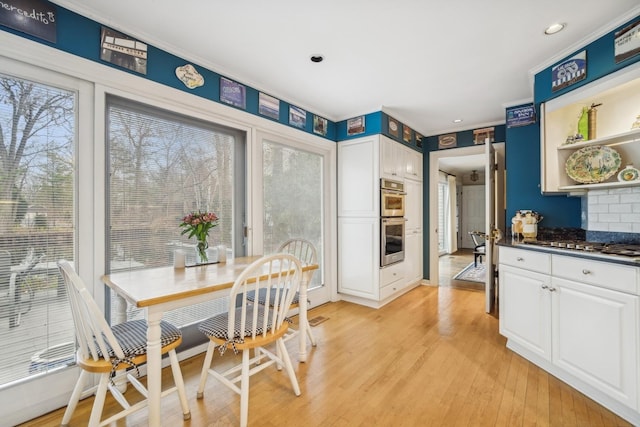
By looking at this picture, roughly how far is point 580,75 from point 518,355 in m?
→ 2.29

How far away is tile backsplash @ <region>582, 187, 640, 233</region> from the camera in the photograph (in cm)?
215

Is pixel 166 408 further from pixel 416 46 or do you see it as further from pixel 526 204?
pixel 526 204

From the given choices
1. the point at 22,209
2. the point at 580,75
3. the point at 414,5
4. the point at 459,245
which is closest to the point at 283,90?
the point at 414,5

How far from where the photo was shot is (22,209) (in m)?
1.65

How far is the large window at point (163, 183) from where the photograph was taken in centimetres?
204

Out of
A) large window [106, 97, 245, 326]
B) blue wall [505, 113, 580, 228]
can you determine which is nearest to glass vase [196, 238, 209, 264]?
large window [106, 97, 245, 326]

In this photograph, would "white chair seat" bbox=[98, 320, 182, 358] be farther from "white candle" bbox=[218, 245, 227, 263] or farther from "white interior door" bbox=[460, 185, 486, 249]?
"white interior door" bbox=[460, 185, 486, 249]

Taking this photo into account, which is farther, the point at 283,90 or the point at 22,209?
the point at 283,90

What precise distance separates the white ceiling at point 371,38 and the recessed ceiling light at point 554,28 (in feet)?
0.14

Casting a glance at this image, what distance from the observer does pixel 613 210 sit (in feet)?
7.48

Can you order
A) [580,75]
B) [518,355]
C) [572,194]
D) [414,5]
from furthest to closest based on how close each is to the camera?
[572,194], [518,355], [580,75], [414,5]

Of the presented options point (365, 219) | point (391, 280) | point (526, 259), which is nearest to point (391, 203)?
point (365, 219)

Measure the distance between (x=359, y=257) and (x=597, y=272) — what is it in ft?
7.53

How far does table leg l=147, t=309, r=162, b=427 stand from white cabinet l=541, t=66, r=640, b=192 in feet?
10.2
